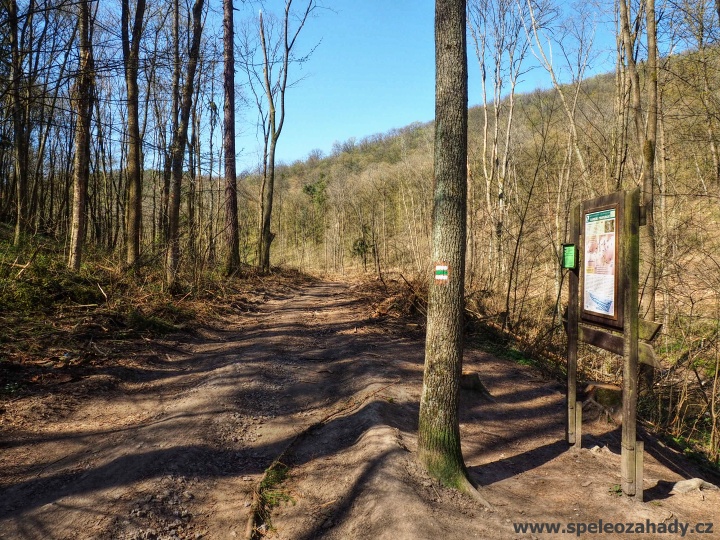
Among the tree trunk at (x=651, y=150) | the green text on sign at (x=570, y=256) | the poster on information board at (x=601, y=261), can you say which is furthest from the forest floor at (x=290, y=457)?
the tree trunk at (x=651, y=150)

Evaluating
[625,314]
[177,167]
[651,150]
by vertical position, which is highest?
[177,167]

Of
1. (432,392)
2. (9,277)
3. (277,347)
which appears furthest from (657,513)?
(9,277)

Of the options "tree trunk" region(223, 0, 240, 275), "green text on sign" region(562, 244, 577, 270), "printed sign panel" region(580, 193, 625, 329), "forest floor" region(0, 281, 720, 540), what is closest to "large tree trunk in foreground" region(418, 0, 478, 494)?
"forest floor" region(0, 281, 720, 540)

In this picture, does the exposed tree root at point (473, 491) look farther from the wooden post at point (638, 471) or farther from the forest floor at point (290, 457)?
the wooden post at point (638, 471)

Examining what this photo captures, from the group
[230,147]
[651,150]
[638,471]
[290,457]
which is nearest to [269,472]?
[290,457]

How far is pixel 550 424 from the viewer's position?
5426 millimetres

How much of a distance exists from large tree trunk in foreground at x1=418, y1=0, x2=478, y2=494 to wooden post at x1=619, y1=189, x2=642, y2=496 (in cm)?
131

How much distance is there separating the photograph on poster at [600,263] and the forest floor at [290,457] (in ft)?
4.96

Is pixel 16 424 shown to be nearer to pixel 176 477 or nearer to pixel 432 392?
pixel 176 477

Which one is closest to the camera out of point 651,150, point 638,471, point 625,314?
point 638,471

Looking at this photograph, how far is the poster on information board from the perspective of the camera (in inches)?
149

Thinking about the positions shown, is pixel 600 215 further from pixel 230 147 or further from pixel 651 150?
pixel 230 147

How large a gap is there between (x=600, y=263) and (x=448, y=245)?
5.16 feet

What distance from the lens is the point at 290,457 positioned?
13.1ft
